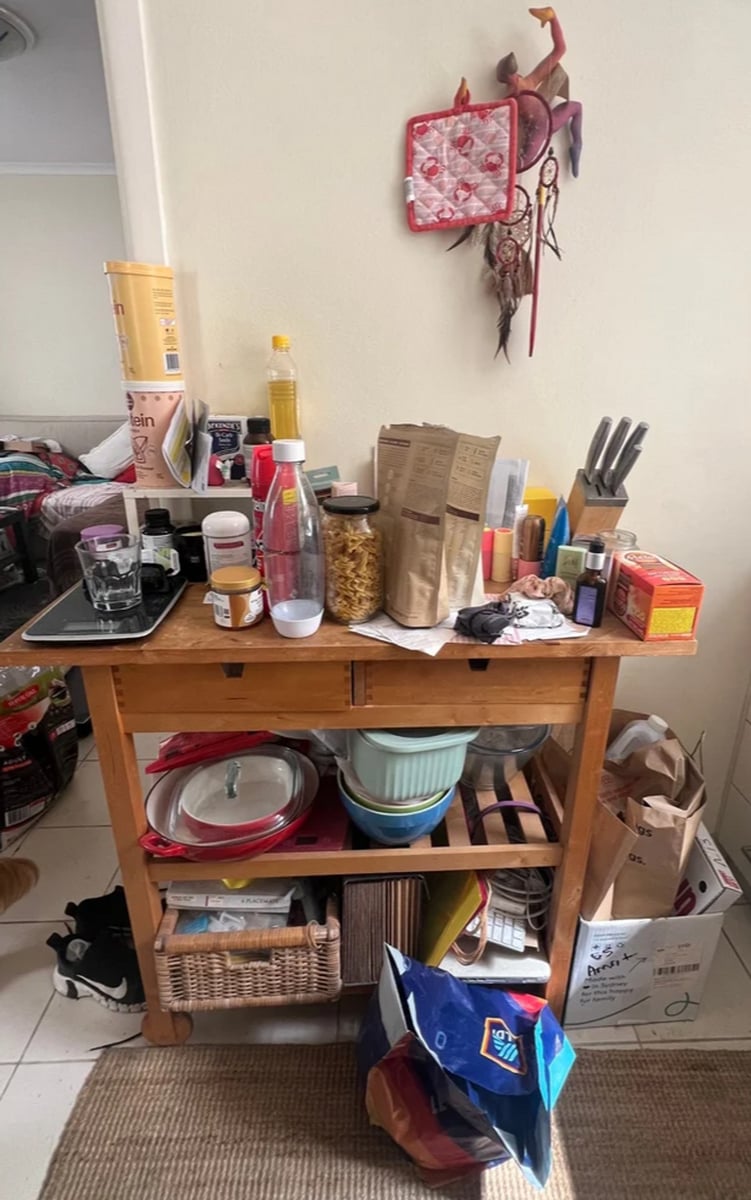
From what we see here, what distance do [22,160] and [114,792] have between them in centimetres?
473

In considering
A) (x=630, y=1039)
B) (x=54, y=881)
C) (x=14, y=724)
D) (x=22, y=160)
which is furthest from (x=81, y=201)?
(x=630, y=1039)

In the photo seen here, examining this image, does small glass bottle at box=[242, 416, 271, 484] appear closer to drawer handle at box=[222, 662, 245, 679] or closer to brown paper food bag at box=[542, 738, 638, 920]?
drawer handle at box=[222, 662, 245, 679]

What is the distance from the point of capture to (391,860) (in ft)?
3.60

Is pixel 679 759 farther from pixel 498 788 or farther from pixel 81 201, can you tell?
pixel 81 201

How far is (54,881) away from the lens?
5.12 feet

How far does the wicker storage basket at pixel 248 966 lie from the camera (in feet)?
3.51

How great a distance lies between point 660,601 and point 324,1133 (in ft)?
3.33

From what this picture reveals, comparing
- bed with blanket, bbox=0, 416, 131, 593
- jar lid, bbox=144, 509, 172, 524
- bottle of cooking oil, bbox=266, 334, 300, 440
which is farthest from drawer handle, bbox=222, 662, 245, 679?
bed with blanket, bbox=0, 416, 131, 593

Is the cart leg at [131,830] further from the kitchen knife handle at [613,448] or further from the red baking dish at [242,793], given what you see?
the kitchen knife handle at [613,448]

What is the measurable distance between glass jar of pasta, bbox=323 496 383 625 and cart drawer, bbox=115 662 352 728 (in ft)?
0.30

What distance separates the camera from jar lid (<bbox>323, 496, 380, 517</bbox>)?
91cm

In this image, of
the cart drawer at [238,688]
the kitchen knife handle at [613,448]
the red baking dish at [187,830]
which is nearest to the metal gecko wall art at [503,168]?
the kitchen knife handle at [613,448]

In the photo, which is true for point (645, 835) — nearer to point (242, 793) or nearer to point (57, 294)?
point (242, 793)

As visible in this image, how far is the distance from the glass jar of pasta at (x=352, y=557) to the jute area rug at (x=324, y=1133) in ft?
2.77
